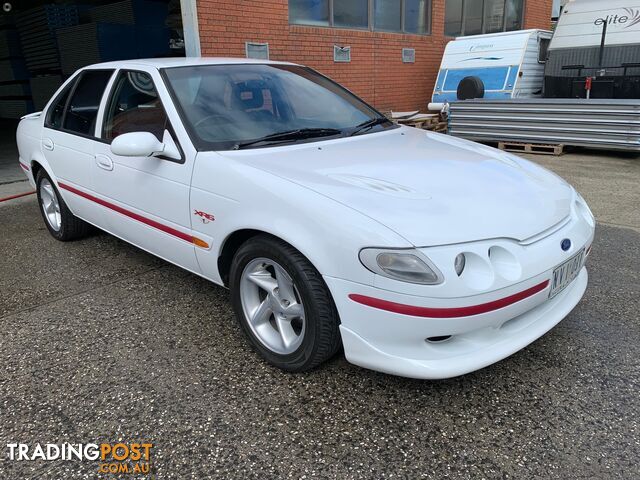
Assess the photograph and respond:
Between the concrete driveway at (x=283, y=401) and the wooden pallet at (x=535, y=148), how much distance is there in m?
5.45

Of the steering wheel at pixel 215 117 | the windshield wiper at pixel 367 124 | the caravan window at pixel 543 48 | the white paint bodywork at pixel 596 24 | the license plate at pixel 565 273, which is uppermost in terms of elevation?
the white paint bodywork at pixel 596 24

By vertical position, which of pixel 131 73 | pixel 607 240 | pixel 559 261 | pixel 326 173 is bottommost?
pixel 607 240

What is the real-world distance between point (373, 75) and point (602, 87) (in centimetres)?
404

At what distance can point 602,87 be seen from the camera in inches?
353

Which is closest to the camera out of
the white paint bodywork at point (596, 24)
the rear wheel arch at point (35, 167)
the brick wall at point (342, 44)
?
the rear wheel arch at point (35, 167)

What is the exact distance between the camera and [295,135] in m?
3.10

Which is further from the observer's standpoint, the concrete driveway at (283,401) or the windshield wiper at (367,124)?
the windshield wiper at (367,124)

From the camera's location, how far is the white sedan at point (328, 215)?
213 cm

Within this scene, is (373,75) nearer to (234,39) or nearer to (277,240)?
(234,39)

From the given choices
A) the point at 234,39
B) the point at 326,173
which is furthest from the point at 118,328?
the point at 234,39

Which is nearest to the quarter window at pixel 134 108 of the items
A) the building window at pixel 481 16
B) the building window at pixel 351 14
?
the building window at pixel 351 14

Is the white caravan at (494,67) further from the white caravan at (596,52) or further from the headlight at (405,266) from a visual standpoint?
the headlight at (405,266)

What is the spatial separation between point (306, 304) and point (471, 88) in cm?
881

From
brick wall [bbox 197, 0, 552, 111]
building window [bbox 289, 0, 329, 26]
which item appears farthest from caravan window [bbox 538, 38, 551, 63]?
building window [bbox 289, 0, 329, 26]
